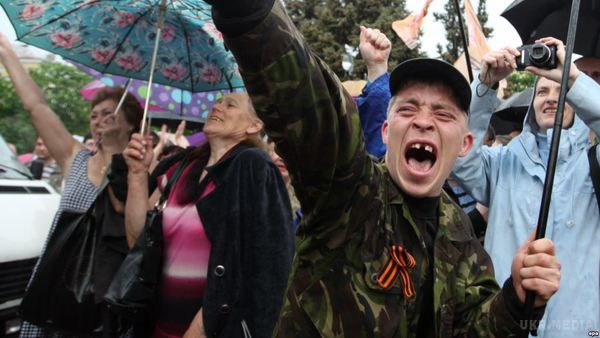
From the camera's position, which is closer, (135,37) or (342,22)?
(135,37)

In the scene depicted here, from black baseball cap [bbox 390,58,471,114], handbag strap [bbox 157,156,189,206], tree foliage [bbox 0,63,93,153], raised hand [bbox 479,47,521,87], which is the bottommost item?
tree foliage [bbox 0,63,93,153]

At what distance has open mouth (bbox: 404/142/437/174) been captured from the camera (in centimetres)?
171

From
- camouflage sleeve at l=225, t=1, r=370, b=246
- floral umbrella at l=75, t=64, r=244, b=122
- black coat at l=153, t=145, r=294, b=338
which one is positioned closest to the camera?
camouflage sleeve at l=225, t=1, r=370, b=246

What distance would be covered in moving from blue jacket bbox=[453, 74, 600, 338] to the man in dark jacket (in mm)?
652

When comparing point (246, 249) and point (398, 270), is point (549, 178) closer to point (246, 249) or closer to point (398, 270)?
point (398, 270)

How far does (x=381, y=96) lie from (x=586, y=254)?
1104 millimetres

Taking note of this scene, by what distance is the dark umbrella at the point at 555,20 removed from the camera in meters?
2.65

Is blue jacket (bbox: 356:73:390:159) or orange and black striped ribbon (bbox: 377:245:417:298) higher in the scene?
blue jacket (bbox: 356:73:390:159)

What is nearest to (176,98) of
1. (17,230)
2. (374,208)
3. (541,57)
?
(17,230)

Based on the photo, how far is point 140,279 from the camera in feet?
8.70

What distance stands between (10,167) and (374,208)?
3.69 meters

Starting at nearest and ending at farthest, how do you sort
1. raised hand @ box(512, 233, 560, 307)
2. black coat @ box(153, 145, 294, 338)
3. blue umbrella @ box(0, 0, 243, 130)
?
1. raised hand @ box(512, 233, 560, 307)
2. black coat @ box(153, 145, 294, 338)
3. blue umbrella @ box(0, 0, 243, 130)

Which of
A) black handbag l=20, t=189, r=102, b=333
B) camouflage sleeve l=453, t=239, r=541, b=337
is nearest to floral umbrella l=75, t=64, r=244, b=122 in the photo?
black handbag l=20, t=189, r=102, b=333

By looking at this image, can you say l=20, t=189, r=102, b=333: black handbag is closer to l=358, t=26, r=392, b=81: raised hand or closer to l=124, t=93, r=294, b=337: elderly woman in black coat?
l=124, t=93, r=294, b=337: elderly woman in black coat
